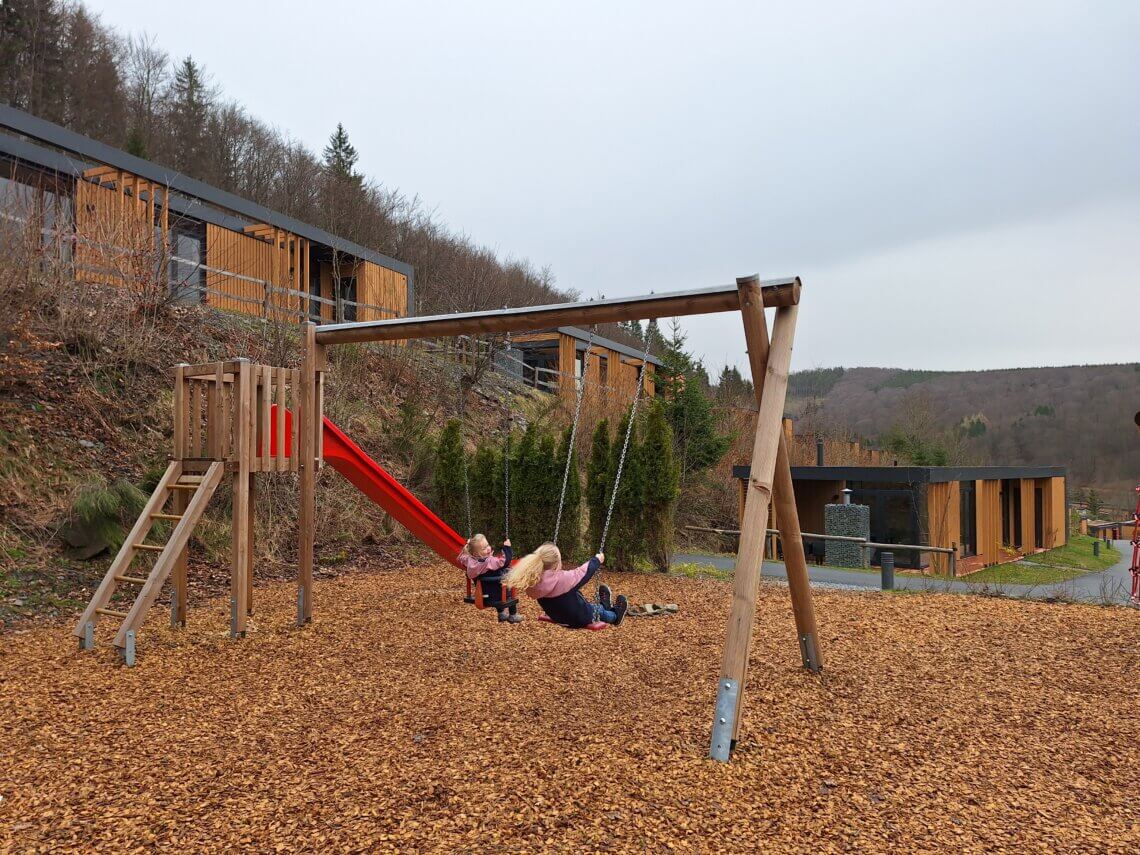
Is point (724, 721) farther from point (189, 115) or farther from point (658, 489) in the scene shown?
point (189, 115)

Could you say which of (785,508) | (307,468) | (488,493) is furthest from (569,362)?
(785,508)

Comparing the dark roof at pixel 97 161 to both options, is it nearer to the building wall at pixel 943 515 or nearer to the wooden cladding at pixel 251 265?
the wooden cladding at pixel 251 265

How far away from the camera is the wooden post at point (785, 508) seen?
4305mm

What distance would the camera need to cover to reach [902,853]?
294 cm

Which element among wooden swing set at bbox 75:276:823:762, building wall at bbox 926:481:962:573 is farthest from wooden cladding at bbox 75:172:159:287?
building wall at bbox 926:481:962:573

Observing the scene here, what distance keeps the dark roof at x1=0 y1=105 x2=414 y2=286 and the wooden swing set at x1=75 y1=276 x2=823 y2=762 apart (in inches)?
371

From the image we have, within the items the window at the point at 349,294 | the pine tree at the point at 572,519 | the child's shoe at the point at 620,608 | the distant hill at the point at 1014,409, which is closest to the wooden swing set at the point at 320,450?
the child's shoe at the point at 620,608

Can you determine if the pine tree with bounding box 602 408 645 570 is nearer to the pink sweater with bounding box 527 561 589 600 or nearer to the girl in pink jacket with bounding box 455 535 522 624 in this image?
the girl in pink jacket with bounding box 455 535 522 624

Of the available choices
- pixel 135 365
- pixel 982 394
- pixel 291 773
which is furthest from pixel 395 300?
pixel 982 394

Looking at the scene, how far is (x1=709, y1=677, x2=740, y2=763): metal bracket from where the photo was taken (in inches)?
147

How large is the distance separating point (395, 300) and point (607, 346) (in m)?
7.47

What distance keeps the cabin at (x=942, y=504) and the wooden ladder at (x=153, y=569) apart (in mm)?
12217

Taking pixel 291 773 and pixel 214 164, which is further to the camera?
pixel 214 164

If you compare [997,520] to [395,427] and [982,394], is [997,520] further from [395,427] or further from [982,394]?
[982,394]
